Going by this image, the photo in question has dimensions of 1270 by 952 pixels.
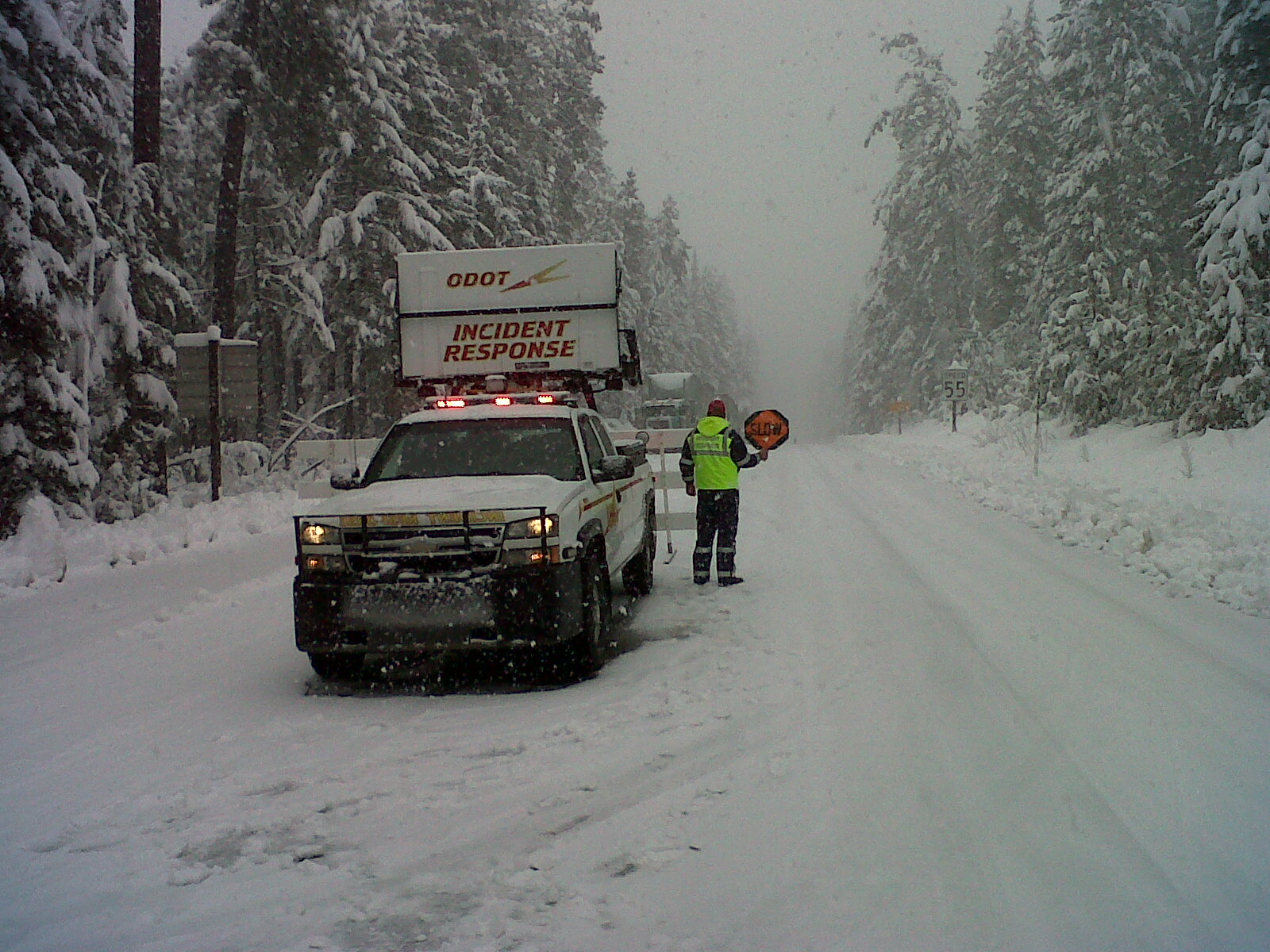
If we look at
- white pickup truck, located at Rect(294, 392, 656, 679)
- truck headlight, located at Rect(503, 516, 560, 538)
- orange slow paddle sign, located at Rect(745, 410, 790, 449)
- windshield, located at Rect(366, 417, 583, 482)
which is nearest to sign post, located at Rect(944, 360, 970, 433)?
orange slow paddle sign, located at Rect(745, 410, 790, 449)

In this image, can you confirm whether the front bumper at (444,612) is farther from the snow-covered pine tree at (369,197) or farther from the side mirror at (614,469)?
the snow-covered pine tree at (369,197)

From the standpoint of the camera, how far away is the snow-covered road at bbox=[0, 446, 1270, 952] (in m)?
3.20

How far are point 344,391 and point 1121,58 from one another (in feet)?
81.5

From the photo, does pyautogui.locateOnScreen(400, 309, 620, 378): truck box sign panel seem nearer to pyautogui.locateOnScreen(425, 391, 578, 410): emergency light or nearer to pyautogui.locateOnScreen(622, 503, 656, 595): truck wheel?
pyautogui.locateOnScreen(425, 391, 578, 410): emergency light

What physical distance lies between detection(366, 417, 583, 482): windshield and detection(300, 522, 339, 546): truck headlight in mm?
1316

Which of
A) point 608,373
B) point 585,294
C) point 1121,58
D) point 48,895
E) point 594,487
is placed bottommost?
point 48,895

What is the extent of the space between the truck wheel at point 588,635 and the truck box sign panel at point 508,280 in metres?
5.15

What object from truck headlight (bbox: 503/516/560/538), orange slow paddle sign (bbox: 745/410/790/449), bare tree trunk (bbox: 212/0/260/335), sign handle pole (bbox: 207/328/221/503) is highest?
bare tree trunk (bbox: 212/0/260/335)

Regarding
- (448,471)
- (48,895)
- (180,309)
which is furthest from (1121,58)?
(48,895)

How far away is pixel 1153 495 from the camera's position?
13.1 m

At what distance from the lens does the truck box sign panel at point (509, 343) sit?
11.0 m

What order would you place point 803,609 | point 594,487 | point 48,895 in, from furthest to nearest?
point 803,609 → point 594,487 → point 48,895

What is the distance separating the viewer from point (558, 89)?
3466 cm

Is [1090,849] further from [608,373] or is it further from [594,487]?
[608,373]
